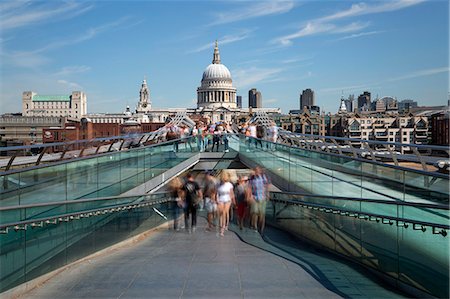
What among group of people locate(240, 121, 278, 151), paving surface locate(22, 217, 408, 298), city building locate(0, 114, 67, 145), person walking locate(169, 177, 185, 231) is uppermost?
city building locate(0, 114, 67, 145)

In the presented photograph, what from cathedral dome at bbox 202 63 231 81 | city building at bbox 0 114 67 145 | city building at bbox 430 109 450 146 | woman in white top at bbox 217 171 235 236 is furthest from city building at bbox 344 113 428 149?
woman in white top at bbox 217 171 235 236

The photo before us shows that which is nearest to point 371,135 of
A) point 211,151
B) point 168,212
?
point 211,151

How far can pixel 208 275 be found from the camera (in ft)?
22.8

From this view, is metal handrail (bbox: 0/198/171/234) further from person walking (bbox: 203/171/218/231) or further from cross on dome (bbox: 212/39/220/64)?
cross on dome (bbox: 212/39/220/64)

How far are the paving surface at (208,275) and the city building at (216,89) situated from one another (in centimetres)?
15963

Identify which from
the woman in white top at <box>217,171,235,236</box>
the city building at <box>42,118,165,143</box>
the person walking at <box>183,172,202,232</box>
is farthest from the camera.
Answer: the city building at <box>42,118,165,143</box>

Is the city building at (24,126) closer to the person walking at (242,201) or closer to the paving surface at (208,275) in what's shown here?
the person walking at (242,201)

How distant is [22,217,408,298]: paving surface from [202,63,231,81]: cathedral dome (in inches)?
6560

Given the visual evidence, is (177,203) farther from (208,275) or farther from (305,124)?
(305,124)

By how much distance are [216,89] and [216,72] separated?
293 inches

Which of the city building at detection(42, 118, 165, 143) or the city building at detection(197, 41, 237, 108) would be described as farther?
the city building at detection(197, 41, 237, 108)

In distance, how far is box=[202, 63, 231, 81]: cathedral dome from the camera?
6865 inches

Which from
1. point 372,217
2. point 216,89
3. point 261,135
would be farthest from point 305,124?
point 372,217

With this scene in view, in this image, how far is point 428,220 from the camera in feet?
20.6
